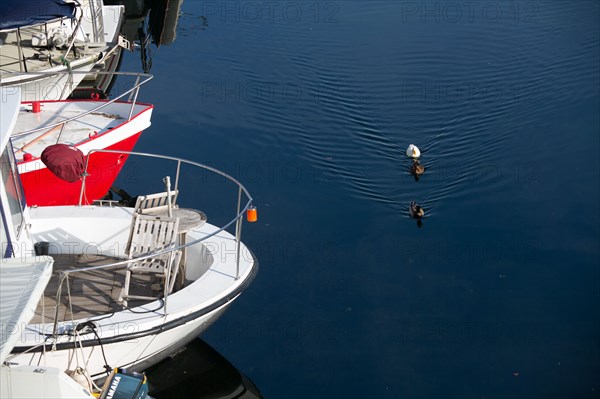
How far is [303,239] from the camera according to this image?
14742 millimetres

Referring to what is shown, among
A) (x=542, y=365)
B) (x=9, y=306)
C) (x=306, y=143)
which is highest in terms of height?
(x=9, y=306)

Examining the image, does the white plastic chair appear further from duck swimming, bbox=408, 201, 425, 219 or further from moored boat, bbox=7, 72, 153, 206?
duck swimming, bbox=408, 201, 425, 219

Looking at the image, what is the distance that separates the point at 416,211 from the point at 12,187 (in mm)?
7137

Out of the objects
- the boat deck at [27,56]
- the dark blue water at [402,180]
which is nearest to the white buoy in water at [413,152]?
the dark blue water at [402,180]

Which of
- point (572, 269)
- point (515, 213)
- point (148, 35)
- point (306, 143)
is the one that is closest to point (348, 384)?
point (572, 269)

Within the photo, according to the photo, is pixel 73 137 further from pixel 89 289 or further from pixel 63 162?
pixel 89 289

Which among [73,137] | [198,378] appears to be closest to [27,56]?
[73,137]

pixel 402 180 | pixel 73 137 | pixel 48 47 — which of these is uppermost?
pixel 48 47

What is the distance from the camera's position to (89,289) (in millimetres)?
10953

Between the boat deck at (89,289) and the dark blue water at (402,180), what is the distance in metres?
1.67

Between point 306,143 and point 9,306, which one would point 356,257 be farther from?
point 9,306

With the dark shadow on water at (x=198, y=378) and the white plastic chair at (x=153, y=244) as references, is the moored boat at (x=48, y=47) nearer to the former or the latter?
the white plastic chair at (x=153, y=244)

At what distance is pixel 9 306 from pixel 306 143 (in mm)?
10392

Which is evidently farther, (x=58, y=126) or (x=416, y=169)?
(x=416, y=169)
